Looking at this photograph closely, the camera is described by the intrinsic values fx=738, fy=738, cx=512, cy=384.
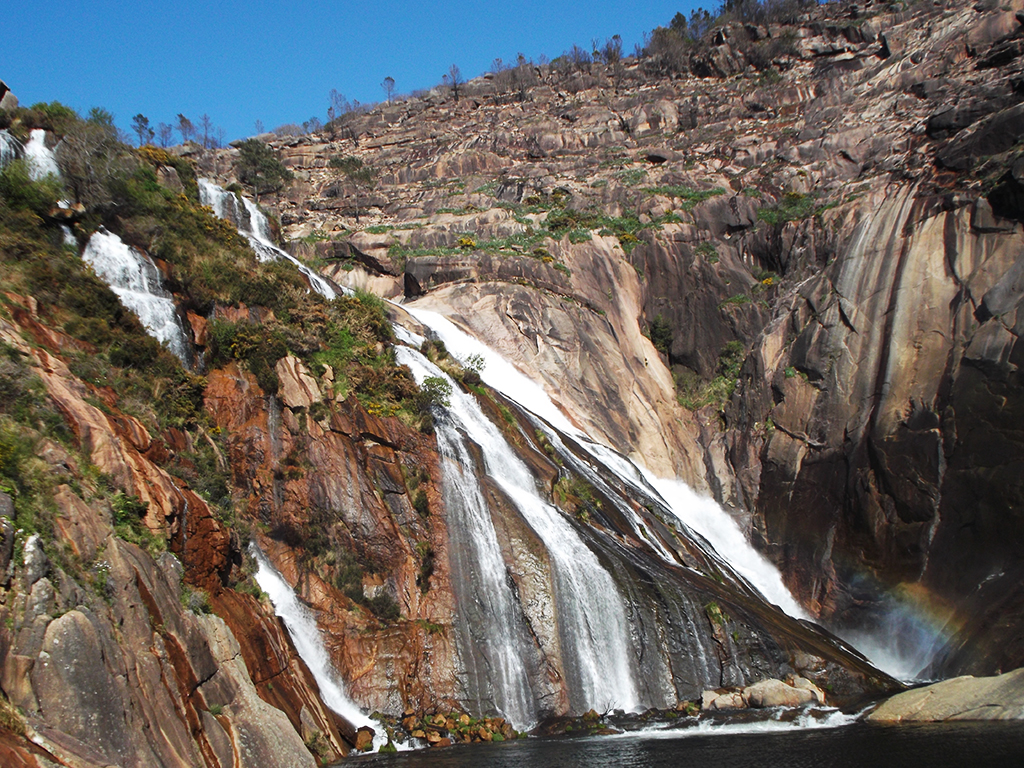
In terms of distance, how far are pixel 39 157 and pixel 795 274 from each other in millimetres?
38447

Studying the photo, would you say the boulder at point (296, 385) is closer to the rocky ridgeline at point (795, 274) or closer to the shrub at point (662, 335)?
the rocky ridgeline at point (795, 274)

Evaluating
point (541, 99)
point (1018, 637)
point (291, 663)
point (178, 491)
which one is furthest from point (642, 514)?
point (541, 99)

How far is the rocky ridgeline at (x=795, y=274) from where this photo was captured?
93.6ft

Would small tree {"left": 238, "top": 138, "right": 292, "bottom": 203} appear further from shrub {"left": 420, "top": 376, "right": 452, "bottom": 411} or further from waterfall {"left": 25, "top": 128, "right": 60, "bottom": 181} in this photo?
shrub {"left": 420, "top": 376, "right": 452, "bottom": 411}

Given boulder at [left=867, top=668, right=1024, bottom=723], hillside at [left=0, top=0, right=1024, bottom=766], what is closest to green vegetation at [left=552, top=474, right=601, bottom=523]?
hillside at [left=0, top=0, right=1024, bottom=766]

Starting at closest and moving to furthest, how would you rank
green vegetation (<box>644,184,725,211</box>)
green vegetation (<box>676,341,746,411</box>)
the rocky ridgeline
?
the rocky ridgeline
green vegetation (<box>676,341,746,411</box>)
green vegetation (<box>644,184,725,211</box>)

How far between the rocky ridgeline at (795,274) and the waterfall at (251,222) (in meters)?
10.2

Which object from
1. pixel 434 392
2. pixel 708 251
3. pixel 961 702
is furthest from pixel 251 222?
pixel 961 702

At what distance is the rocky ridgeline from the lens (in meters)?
28.5

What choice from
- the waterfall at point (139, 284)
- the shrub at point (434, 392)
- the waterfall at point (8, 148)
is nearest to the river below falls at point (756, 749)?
the shrub at point (434, 392)

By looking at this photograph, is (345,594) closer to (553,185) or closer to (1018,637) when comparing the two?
(1018,637)

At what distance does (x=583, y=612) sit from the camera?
69.4 feet

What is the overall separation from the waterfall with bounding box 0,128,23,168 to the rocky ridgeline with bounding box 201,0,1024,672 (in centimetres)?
2261

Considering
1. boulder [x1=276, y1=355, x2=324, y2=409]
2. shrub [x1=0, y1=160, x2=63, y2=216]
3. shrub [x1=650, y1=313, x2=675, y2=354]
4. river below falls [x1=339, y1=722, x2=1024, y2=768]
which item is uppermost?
shrub [x1=650, y1=313, x2=675, y2=354]
